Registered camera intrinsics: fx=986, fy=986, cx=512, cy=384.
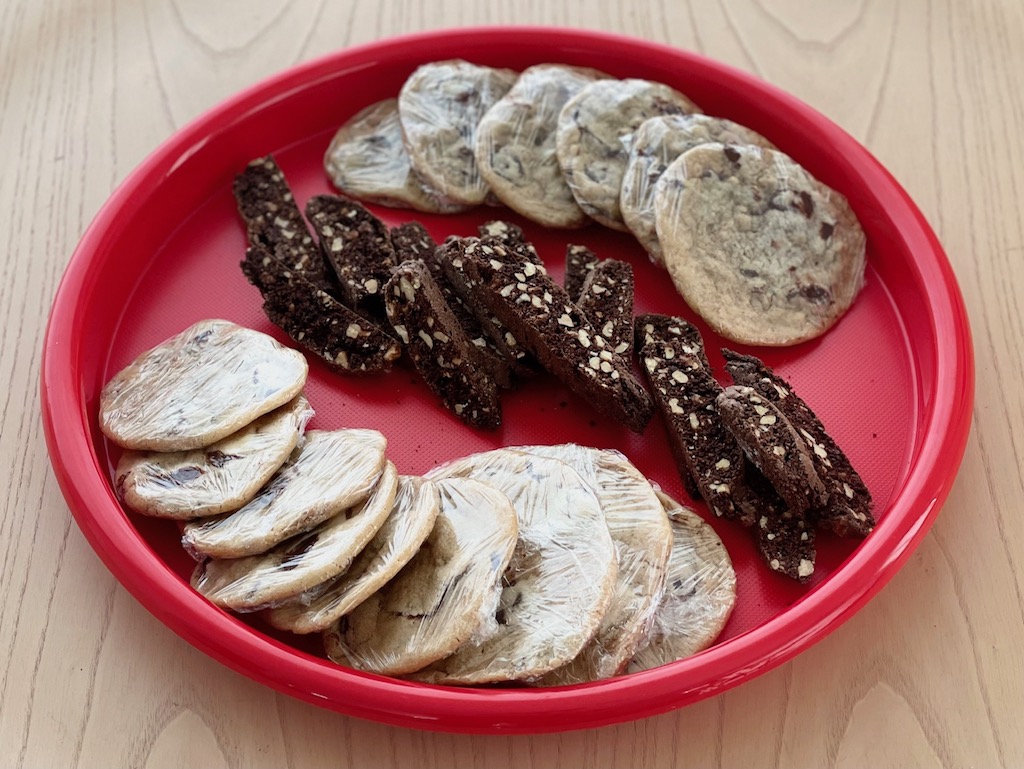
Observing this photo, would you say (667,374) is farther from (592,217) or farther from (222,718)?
(222,718)

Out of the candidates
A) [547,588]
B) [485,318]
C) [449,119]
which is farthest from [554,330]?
[449,119]

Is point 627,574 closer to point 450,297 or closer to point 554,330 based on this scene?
point 554,330

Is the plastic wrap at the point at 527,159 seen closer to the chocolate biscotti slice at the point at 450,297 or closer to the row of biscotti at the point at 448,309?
the row of biscotti at the point at 448,309

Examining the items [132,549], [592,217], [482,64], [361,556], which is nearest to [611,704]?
[361,556]

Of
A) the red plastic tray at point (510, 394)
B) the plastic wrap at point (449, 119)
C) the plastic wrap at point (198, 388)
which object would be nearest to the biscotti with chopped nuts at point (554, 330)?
the red plastic tray at point (510, 394)

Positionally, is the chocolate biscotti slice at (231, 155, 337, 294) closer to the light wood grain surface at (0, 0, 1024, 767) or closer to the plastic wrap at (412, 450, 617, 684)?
the light wood grain surface at (0, 0, 1024, 767)

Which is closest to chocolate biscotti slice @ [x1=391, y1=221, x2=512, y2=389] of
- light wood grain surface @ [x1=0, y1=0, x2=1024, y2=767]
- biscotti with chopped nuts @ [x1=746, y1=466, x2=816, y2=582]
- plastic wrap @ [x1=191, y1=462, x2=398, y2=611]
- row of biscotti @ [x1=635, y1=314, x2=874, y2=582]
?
row of biscotti @ [x1=635, y1=314, x2=874, y2=582]
